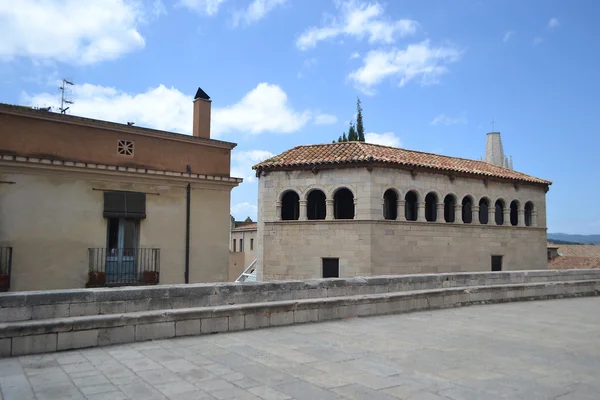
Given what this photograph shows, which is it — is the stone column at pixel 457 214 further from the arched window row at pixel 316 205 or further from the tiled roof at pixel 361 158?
the arched window row at pixel 316 205

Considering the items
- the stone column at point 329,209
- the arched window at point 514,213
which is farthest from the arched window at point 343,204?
the arched window at point 514,213

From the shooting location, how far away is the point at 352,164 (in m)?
18.8

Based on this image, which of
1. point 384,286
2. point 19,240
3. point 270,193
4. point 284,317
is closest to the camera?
point 284,317

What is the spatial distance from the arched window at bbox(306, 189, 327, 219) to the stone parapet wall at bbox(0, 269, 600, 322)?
25.4 feet

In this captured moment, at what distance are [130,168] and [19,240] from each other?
3.46m

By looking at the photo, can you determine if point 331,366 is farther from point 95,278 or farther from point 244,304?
point 95,278

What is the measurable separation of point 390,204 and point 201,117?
8.33m

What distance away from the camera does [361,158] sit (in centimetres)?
1850

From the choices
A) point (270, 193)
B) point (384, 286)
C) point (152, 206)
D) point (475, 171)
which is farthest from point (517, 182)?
point (152, 206)

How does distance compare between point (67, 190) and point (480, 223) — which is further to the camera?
point (480, 223)

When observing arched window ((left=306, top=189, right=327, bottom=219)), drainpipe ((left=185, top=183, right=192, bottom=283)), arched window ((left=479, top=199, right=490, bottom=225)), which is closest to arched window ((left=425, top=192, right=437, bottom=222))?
arched window ((left=479, top=199, right=490, bottom=225))

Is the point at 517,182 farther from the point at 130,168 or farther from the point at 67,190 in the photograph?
the point at 67,190

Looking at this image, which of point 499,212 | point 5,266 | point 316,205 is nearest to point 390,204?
point 316,205

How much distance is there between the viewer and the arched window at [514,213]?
23.8m
